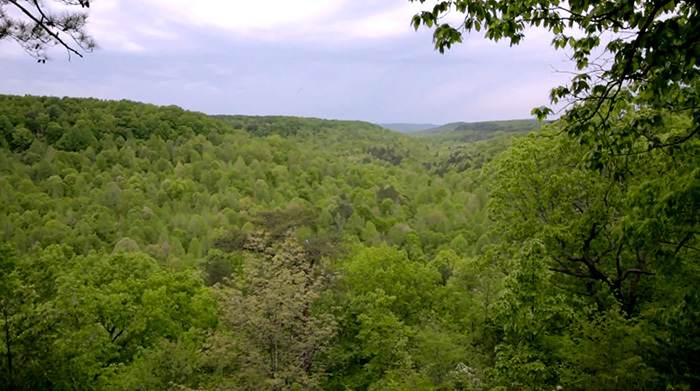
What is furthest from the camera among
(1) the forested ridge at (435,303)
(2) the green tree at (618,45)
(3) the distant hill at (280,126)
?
(3) the distant hill at (280,126)

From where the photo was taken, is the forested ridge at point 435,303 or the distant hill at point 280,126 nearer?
the forested ridge at point 435,303

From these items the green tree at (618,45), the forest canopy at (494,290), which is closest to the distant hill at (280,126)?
the forest canopy at (494,290)

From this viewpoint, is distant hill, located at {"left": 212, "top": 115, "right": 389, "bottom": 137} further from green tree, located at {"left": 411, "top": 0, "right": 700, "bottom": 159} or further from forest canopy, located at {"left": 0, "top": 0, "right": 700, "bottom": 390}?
green tree, located at {"left": 411, "top": 0, "right": 700, "bottom": 159}

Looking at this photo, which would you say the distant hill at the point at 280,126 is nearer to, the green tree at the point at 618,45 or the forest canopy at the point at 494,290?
the forest canopy at the point at 494,290

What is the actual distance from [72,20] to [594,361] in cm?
961

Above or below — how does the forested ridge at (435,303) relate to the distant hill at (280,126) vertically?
below

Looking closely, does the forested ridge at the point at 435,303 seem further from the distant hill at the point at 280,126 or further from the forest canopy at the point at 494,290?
the distant hill at the point at 280,126

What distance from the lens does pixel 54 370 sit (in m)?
15.7

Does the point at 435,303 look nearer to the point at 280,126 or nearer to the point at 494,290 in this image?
the point at 494,290

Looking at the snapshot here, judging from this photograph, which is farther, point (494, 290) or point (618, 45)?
point (494, 290)

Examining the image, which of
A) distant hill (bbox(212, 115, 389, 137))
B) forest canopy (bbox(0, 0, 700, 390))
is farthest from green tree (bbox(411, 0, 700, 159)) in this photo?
distant hill (bbox(212, 115, 389, 137))

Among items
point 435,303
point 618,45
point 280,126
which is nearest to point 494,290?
point 435,303

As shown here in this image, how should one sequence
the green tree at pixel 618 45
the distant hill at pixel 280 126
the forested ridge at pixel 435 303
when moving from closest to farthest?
the green tree at pixel 618 45 < the forested ridge at pixel 435 303 < the distant hill at pixel 280 126

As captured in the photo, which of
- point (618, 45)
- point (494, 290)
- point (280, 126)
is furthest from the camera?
point (280, 126)
